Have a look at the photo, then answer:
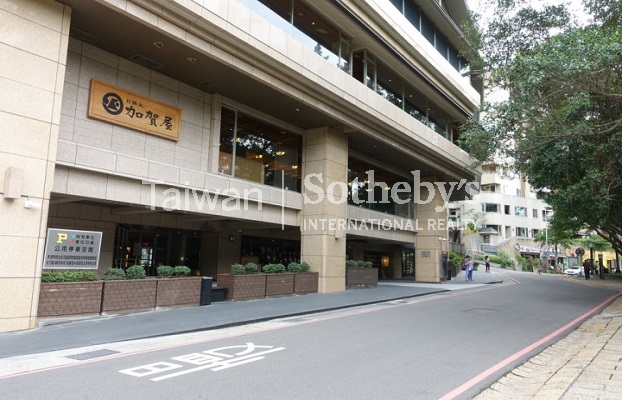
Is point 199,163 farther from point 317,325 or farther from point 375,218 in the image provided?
point 375,218

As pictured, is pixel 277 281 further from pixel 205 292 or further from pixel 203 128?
pixel 203 128

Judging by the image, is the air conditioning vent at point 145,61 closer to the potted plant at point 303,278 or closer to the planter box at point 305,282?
the potted plant at point 303,278

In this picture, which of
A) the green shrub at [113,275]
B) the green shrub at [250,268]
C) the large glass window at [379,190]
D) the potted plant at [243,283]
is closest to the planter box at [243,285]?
the potted plant at [243,283]

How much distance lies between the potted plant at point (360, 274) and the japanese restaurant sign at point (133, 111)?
10.7 m

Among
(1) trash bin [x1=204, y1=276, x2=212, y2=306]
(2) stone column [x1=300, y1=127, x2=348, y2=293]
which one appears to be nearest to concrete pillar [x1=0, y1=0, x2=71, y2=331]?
(1) trash bin [x1=204, y1=276, x2=212, y2=306]

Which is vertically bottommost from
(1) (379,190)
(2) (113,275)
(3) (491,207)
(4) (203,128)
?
(2) (113,275)

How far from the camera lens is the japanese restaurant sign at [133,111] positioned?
13.2 metres

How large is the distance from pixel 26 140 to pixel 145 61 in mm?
5292

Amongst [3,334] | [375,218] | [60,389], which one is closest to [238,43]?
[3,334]

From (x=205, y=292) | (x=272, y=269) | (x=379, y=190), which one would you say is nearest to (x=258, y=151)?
(x=272, y=269)

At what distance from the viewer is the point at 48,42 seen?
1045cm

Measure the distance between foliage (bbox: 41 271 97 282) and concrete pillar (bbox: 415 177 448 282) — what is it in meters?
22.0

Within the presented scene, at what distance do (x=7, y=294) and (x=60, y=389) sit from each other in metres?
4.84

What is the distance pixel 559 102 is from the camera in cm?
1384
